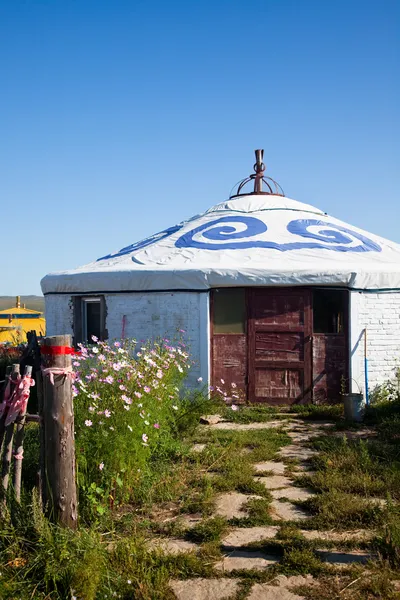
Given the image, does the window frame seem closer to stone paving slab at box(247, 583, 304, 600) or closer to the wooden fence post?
the wooden fence post

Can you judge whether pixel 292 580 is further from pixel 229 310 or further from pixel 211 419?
pixel 229 310

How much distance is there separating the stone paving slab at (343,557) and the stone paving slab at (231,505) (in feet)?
2.62

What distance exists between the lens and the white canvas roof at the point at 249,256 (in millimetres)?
8164

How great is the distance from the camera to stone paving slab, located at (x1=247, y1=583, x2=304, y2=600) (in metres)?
3.13

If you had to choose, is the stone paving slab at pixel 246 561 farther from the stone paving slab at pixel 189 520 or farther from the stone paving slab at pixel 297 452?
the stone paving slab at pixel 297 452

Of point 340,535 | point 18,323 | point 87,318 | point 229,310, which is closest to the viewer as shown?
point 340,535

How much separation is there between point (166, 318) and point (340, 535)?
16.5 feet

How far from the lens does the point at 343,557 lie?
354cm

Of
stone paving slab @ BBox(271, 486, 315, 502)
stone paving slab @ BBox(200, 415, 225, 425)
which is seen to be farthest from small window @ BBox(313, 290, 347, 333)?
stone paving slab @ BBox(271, 486, 315, 502)

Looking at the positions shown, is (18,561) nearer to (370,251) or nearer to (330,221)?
(370,251)

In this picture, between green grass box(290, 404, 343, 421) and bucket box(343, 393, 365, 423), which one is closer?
bucket box(343, 393, 365, 423)

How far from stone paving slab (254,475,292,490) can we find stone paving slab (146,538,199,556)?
4.07ft

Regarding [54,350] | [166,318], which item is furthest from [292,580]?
[166,318]

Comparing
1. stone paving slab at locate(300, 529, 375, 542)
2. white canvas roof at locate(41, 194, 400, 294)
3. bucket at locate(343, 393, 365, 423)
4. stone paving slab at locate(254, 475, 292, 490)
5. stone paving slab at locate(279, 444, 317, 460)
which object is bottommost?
stone paving slab at locate(300, 529, 375, 542)
